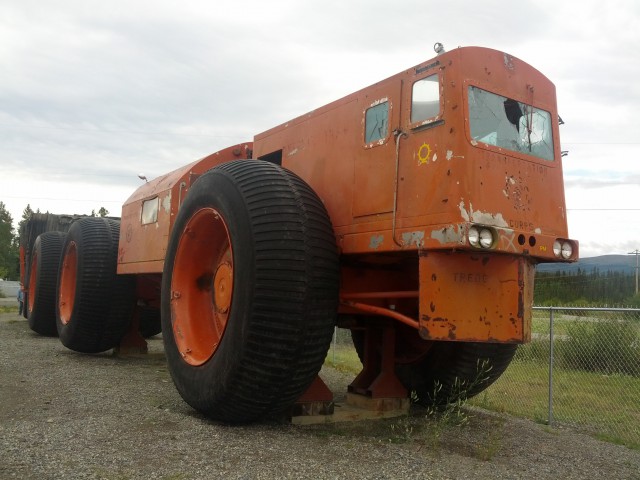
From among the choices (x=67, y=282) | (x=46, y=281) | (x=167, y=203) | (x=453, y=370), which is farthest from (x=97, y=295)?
(x=453, y=370)

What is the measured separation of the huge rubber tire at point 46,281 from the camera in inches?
421

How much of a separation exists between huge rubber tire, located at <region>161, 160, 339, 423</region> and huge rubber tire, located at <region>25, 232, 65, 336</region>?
6412 millimetres

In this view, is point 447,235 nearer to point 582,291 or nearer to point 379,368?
point 379,368

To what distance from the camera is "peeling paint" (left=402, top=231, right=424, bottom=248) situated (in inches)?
169

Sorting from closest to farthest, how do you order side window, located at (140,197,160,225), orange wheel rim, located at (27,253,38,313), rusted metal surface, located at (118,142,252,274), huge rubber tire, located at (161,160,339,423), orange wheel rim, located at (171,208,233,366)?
huge rubber tire, located at (161,160,339,423) < orange wheel rim, located at (171,208,233,366) < rusted metal surface, located at (118,142,252,274) < side window, located at (140,197,160,225) < orange wheel rim, located at (27,253,38,313)

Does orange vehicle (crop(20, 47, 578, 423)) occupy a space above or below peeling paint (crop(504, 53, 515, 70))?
below

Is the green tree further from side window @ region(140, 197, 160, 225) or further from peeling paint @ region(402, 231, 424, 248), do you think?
peeling paint @ region(402, 231, 424, 248)

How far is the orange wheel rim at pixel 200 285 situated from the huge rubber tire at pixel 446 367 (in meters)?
1.81

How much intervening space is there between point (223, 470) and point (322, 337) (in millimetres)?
1141

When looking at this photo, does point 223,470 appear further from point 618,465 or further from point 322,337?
point 618,465

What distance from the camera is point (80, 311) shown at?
8508 millimetres

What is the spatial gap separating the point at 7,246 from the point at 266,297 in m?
78.8

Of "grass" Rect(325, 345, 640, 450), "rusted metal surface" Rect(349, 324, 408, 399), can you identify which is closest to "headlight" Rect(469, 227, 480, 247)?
"grass" Rect(325, 345, 640, 450)

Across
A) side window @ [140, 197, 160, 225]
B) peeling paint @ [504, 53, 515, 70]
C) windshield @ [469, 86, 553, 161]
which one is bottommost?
side window @ [140, 197, 160, 225]
